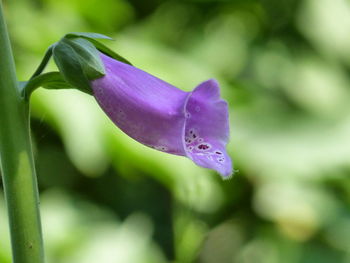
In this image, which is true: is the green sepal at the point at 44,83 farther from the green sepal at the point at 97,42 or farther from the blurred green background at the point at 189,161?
the blurred green background at the point at 189,161

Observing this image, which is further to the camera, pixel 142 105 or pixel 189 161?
pixel 189 161

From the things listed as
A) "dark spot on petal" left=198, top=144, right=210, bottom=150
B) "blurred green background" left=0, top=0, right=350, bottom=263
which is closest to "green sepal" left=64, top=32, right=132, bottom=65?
"dark spot on petal" left=198, top=144, right=210, bottom=150

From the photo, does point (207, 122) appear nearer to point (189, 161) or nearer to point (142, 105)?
point (142, 105)

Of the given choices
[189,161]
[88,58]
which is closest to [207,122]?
[88,58]

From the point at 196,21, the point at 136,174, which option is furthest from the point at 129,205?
the point at 196,21

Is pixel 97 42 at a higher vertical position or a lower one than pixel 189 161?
higher

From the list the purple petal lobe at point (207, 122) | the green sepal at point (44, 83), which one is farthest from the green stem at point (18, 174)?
the purple petal lobe at point (207, 122)
